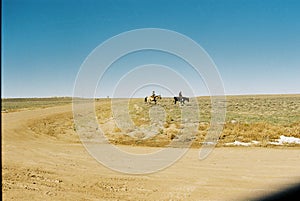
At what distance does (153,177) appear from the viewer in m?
8.47

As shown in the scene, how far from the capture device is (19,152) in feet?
39.2

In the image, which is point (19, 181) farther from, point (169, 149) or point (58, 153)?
point (169, 149)

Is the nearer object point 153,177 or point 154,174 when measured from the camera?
point 153,177

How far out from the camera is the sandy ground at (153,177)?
6918 millimetres

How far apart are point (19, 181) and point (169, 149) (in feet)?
22.0

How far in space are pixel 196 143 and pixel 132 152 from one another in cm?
337

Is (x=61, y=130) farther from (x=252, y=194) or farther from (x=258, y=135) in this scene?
(x=252, y=194)

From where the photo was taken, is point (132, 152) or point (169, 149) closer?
point (132, 152)

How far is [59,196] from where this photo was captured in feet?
22.0

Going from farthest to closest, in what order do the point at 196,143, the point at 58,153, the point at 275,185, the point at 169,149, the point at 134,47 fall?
the point at 196,143
the point at 169,149
the point at 58,153
the point at 275,185
the point at 134,47

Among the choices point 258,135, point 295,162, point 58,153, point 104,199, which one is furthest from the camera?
point 258,135

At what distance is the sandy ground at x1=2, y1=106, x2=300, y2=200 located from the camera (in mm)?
6918

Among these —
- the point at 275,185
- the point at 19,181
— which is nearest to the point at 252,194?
the point at 275,185

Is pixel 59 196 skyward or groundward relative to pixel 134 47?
groundward
